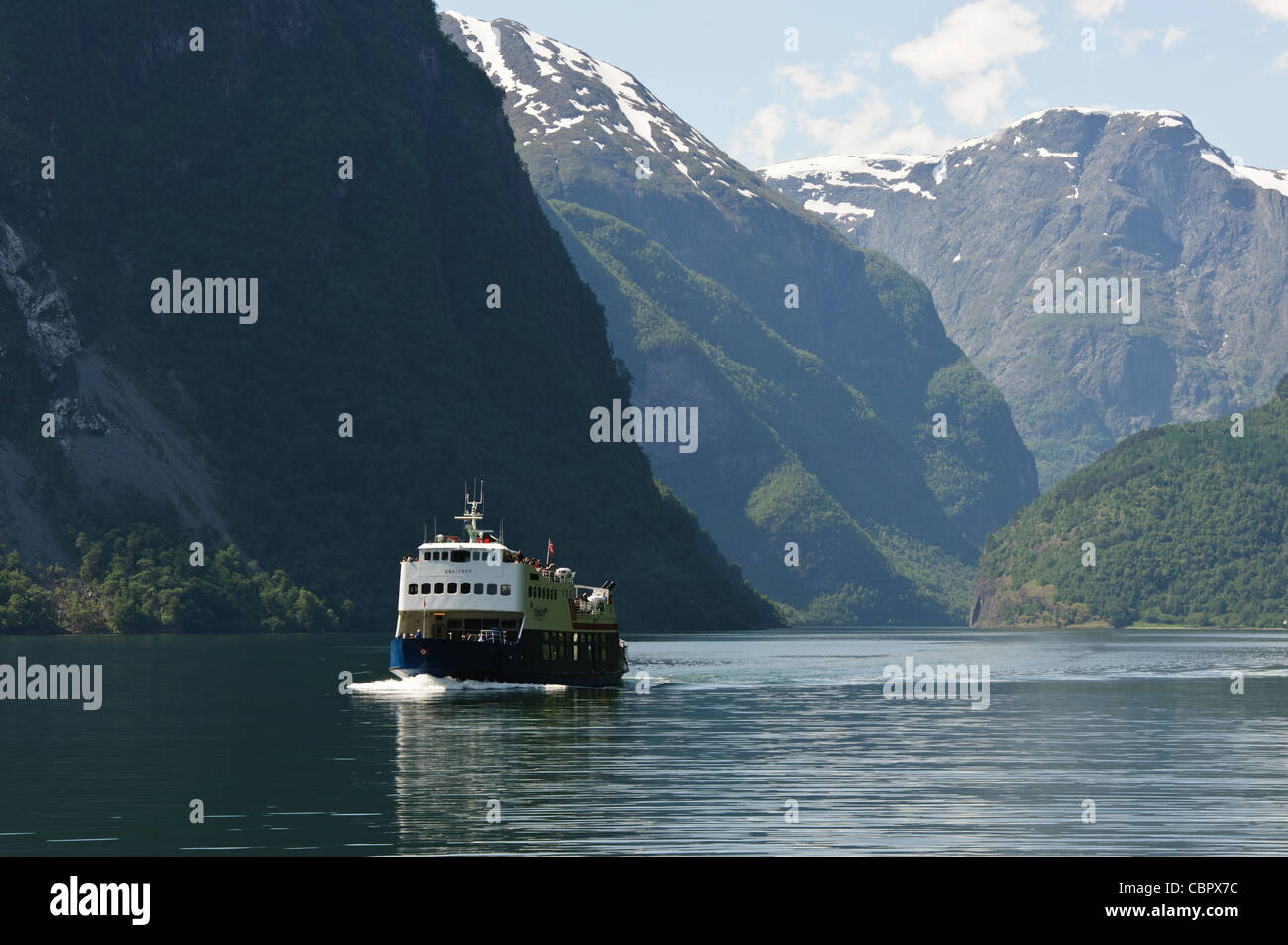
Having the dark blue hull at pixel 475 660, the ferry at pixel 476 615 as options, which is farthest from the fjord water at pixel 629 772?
the ferry at pixel 476 615

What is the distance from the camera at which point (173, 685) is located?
128 m

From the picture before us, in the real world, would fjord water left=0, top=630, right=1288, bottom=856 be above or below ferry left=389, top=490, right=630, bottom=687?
below

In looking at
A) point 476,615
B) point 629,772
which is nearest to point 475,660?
point 476,615

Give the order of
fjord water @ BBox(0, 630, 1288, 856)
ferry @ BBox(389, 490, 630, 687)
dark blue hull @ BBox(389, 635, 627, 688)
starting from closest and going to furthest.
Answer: fjord water @ BBox(0, 630, 1288, 856) → dark blue hull @ BBox(389, 635, 627, 688) → ferry @ BBox(389, 490, 630, 687)

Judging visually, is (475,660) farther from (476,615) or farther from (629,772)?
(629,772)

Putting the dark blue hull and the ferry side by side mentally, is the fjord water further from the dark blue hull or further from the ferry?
the ferry

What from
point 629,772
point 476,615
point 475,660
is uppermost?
point 476,615

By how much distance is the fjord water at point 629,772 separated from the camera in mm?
49938

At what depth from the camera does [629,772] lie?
6869cm

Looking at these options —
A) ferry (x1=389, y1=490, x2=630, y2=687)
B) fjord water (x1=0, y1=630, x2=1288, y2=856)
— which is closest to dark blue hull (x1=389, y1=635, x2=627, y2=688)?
ferry (x1=389, y1=490, x2=630, y2=687)

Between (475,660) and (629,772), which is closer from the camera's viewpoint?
(629,772)

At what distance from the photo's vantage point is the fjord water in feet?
164

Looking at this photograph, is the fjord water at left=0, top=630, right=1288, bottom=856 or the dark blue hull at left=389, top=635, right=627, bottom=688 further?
the dark blue hull at left=389, top=635, right=627, bottom=688
